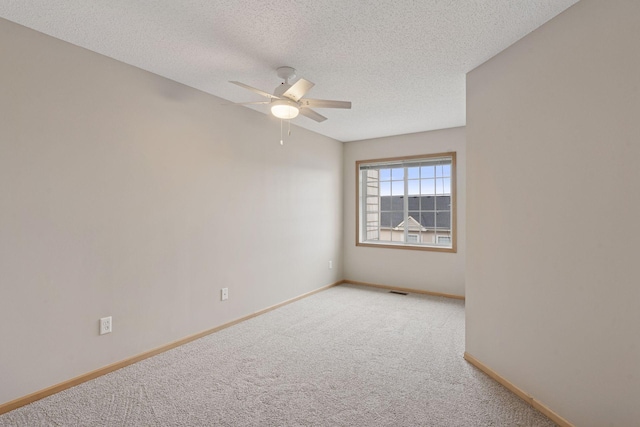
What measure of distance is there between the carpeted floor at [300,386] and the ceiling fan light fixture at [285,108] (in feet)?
6.90

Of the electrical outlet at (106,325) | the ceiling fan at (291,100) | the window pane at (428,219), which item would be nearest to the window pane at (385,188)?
the window pane at (428,219)

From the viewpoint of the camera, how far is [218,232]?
11.3ft

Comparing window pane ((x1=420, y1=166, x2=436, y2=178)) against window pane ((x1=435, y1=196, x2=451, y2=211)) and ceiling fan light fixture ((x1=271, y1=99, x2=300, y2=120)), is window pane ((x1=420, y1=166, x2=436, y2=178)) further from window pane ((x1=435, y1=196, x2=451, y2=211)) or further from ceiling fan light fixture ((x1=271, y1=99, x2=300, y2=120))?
ceiling fan light fixture ((x1=271, y1=99, x2=300, y2=120))

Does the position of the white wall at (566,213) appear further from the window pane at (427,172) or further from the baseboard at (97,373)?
the baseboard at (97,373)

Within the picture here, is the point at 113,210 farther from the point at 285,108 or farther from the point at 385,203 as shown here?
the point at 385,203

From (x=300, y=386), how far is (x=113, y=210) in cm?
202

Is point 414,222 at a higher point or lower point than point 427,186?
lower

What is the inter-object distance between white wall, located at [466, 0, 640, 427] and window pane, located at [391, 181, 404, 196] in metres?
2.71

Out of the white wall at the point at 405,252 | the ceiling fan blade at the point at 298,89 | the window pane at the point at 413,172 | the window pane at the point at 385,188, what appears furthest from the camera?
the window pane at the point at 385,188

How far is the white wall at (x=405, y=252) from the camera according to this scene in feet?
15.3

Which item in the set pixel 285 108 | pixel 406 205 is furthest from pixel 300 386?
pixel 406 205

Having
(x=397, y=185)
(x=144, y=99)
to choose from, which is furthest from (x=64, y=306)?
(x=397, y=185)

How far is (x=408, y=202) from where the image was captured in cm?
528

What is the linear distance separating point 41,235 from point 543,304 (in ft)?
11.1
